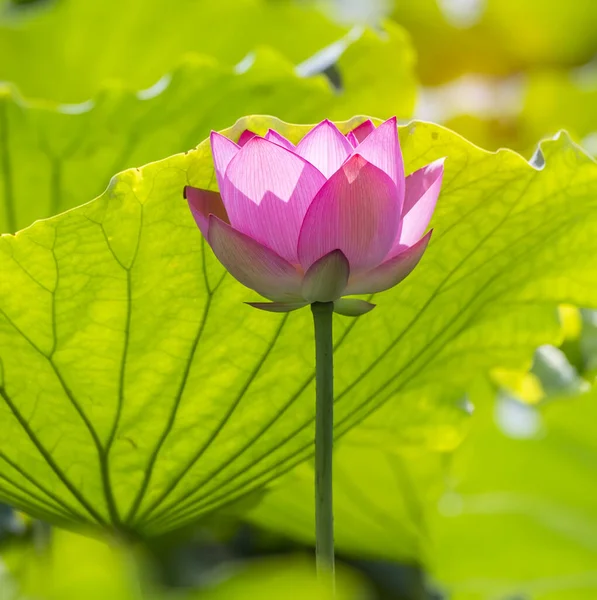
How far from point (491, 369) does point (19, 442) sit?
260 mm

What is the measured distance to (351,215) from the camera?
15.4 inches

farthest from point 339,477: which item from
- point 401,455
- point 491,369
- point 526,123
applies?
point 526,123

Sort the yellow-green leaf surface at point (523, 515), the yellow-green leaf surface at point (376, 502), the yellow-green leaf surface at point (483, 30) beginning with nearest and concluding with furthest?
1. the yellow-green leaf surface at point (523, 515)
2. the yellow-green leaf surface at point (376, 502)
3. the yellow-green leaf surface at point (483, 30)

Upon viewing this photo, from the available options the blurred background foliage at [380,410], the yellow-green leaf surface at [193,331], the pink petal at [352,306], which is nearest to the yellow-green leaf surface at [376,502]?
the blurred background foliage at [380,410]

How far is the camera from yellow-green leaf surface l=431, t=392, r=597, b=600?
38 cm

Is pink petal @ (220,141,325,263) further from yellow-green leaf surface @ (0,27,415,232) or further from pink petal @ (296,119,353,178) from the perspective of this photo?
yellow-green leaf surface @ (0,27,415,232)

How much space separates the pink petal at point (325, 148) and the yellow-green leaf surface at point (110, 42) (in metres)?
0.63

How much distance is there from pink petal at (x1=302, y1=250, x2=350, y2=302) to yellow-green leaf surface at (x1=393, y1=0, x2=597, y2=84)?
128 centimetres

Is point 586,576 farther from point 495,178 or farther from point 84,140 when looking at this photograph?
point 84,140

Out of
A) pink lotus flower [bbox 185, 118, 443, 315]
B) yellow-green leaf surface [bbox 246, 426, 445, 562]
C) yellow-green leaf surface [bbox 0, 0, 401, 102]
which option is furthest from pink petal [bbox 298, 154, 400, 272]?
yellow-green leaf surface [bbox 0, 0, 401, 102]

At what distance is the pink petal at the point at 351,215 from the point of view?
391mm

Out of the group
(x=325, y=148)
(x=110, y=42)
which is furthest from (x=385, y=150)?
(x=110, y=42)

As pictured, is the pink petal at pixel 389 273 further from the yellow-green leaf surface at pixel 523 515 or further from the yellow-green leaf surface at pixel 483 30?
the yellow-green leaf surface at pixel 483 30

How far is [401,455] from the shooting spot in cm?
65
